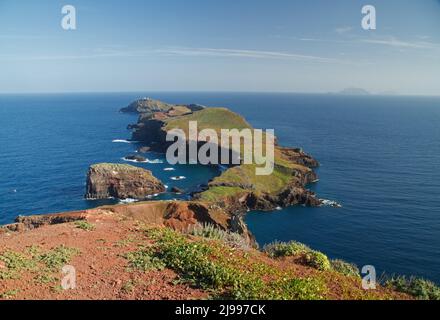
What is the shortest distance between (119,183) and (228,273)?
73.7 m

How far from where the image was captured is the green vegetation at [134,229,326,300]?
13.8m

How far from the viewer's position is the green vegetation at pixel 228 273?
13.8 meters

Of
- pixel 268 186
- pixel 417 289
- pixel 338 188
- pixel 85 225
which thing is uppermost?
pixel 85 225

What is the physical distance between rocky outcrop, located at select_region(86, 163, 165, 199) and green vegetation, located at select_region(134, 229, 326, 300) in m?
67.3

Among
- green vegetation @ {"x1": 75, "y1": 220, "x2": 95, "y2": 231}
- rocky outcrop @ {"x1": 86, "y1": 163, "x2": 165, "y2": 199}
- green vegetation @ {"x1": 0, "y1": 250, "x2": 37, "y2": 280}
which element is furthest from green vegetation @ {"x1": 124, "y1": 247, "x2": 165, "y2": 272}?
rocky outcrop @ {"x1": 86, "y1": 163, "x2": 165, "y2": 199}

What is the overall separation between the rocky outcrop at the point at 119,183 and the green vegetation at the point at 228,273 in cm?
6729

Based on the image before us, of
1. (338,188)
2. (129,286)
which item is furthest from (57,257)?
(338,188)

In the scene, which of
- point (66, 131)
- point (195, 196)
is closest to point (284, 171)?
point (195, 196)

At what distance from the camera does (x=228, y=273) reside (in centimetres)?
1486

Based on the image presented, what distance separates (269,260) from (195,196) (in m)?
60.3

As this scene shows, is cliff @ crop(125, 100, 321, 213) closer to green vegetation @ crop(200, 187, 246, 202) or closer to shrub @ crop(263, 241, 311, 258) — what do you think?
green vegetation @ crop(200, 187, 246, 202)

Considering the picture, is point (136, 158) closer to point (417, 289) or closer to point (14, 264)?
point (14, 264)

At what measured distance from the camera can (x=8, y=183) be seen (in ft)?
290
